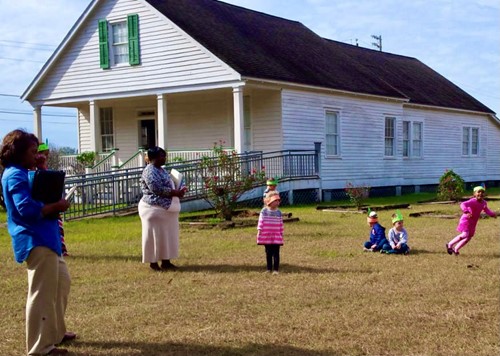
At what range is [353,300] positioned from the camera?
6895 mm

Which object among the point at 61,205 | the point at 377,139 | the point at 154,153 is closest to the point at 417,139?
the point at 377,139

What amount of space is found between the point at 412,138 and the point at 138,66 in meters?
12.9

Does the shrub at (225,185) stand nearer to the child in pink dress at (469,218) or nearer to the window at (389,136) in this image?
the child in pink dress at (469,218)

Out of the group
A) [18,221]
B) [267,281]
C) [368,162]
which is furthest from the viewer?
[368,162]

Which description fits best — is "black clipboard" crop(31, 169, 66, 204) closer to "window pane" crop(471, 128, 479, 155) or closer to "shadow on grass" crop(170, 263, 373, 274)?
"shadow on grass" crop(170, 263, 373, 274)

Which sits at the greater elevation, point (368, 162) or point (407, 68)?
point (407, 68)

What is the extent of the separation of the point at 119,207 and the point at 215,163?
3.52 metres

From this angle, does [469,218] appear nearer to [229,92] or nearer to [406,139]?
[229,92]

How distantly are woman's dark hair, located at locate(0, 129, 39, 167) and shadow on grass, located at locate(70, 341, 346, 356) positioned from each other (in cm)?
163

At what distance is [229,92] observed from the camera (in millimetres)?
23203

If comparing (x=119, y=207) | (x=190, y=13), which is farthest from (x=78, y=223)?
(x=190, y=13)

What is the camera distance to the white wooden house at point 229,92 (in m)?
21.9

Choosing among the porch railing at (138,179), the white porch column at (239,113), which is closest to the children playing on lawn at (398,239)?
the porch railing at (138,179)

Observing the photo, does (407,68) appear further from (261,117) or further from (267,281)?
(267,281)
